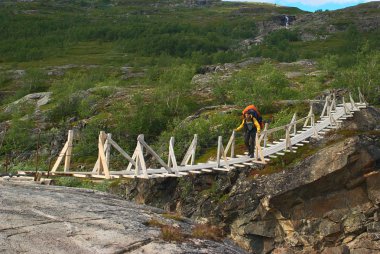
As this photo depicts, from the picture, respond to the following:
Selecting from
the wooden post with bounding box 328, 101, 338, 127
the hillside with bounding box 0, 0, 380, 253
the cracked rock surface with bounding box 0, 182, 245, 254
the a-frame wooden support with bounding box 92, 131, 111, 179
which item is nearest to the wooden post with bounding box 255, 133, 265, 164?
the hillside with bounding box 0, 0, 380, 253

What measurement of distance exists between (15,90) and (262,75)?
213 feet

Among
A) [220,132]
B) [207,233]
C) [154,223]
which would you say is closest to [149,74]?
[220,132]

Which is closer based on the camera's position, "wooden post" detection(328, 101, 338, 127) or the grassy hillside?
"wooden post" detection(328, 101, 338, 127)

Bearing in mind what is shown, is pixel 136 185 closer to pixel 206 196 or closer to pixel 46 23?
pixel 206 196

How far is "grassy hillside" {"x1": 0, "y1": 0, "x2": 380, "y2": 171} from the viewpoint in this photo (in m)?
50.2

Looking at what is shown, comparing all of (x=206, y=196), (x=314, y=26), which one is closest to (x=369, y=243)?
(x=206, y=196)

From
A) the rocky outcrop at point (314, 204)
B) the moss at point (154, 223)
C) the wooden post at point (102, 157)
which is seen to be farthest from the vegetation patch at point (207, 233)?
the rocky outcrop at point (314, 204)

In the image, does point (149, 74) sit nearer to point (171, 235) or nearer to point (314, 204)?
point (314, 204)

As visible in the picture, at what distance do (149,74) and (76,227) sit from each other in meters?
86.1

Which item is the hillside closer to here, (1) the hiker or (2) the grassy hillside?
(2) the grassy hillside

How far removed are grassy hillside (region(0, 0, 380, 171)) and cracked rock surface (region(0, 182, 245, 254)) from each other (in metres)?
8.82

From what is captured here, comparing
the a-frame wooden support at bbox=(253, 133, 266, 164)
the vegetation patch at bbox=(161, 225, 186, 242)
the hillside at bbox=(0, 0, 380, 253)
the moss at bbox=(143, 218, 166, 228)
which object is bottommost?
the hillside at bbox=(0, 0, 380, 253)

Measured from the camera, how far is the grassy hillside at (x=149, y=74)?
50250mm

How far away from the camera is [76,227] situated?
10.2 metres
